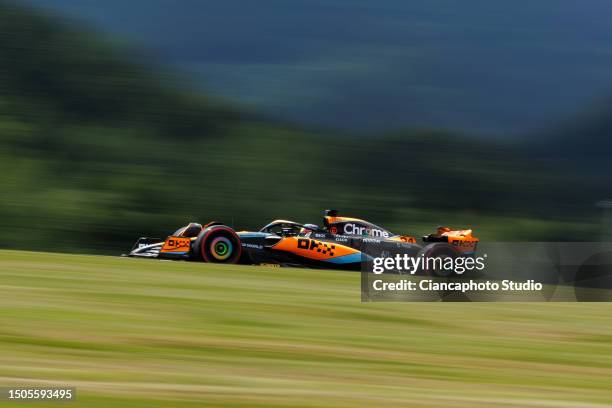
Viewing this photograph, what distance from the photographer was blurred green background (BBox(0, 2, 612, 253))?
3203cm

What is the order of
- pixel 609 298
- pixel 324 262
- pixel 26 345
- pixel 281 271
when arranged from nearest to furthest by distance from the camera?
A: pixel 26 345, pixel 609 298, pixel 281 271, pixel 324 262

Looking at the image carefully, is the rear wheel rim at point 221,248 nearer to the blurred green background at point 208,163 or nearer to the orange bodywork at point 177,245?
the orange bodywork at point 177,245

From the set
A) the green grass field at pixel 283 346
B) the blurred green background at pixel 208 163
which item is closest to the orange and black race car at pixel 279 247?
the green grass field at pixel 283 346

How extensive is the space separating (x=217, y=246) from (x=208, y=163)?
22.3m

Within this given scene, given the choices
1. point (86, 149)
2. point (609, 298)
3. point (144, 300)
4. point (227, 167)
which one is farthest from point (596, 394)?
point (86, 149)

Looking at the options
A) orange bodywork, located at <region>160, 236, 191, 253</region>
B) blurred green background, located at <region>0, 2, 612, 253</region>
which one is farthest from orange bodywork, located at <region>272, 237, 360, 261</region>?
blurred green background, located at <region>0, 2, 612, 253</region>

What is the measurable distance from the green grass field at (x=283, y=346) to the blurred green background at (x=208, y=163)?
22016 mm

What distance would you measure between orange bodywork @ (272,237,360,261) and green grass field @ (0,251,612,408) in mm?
4468

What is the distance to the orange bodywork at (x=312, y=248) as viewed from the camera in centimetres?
1473

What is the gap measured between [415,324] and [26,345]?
3320 mm

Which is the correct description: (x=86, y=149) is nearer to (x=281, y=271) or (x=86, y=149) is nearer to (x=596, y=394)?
(x=281, y=271)

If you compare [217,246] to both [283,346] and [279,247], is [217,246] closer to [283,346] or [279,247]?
[279,247]

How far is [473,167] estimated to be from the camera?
121 feet

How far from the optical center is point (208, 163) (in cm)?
3647
